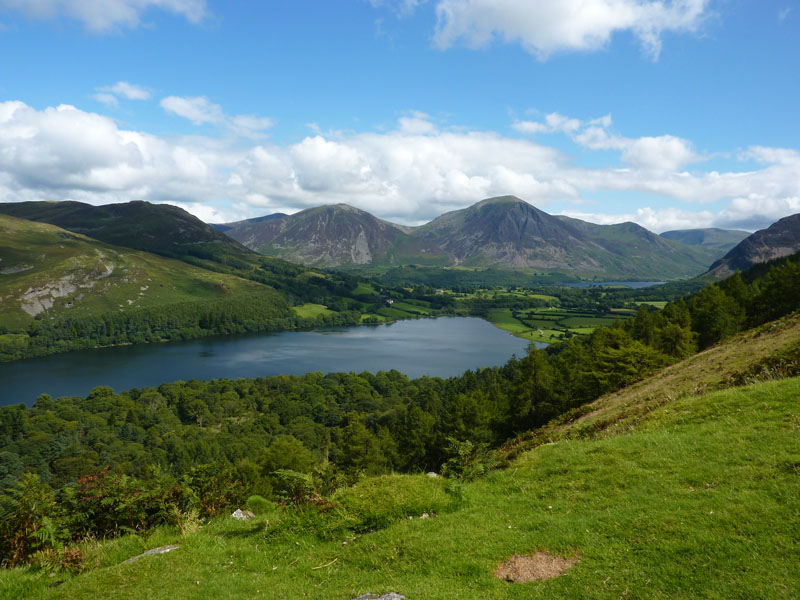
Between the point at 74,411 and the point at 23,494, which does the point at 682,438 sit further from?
the point at 74,411

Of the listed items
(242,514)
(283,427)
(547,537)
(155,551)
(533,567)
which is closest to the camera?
(533,567)

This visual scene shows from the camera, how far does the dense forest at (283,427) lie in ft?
37.6

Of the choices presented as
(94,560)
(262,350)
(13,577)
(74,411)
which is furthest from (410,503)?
(262,350)

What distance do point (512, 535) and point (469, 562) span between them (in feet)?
5.33

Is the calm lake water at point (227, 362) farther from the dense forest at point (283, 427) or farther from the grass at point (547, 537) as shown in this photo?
the grass at point (547, 537)

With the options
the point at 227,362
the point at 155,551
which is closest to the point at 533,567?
the point at 155,551

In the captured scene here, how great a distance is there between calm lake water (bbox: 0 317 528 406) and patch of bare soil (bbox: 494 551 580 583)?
13182 cm

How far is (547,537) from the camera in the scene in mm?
9328

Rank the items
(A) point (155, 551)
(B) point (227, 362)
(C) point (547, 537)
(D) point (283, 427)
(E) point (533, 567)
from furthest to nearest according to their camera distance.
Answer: (B) point (227, 362) < (D) point (283, 427) < (A) point (155, 551) < (C) point (547, 537) < (E) point (533, 567)

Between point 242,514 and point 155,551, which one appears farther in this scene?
point 242,514

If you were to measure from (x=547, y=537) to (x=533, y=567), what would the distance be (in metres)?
1.13

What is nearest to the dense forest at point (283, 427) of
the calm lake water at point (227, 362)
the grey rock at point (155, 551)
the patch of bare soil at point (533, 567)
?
the grey rock at point (155, 551)

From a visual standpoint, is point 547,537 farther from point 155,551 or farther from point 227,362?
point 227,362

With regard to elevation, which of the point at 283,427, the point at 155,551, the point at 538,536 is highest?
the point at 538,536
